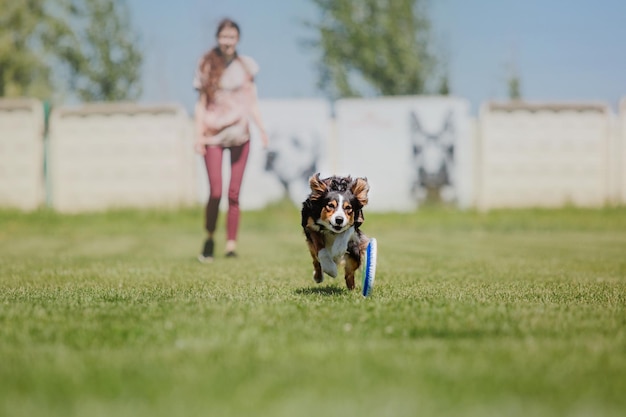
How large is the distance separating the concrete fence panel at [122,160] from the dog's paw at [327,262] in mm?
15673

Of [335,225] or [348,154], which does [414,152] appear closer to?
[348,154]

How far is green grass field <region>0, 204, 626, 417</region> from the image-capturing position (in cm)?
277

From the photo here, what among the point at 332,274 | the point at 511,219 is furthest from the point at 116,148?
the point at 332,274

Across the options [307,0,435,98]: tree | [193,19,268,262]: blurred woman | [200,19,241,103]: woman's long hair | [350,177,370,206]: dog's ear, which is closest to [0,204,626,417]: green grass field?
[350,177,370,206]: dog's ear

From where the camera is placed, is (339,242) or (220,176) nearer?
(339,242)

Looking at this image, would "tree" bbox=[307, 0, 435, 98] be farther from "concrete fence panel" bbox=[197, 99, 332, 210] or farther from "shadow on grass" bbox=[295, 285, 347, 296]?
"shadow on grass" bbox=[295, 285, 347, 296]

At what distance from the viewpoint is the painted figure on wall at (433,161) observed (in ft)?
70.9

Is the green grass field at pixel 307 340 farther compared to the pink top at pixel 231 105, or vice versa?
the pink top at pixel 231 105

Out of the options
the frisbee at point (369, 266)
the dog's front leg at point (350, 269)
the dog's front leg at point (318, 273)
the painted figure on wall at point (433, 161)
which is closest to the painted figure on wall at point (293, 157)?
the painted figure on wall at point (433, 161)

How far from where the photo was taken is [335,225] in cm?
537

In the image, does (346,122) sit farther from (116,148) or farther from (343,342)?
(343,342)

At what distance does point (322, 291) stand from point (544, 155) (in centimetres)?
1671

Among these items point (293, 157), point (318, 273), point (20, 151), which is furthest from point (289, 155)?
point (318, 273)

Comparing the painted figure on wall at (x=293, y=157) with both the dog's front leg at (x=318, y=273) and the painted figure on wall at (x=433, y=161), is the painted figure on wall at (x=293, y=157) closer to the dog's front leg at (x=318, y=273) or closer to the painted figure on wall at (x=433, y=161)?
the painted figure on wall at (x=433, y=161)
